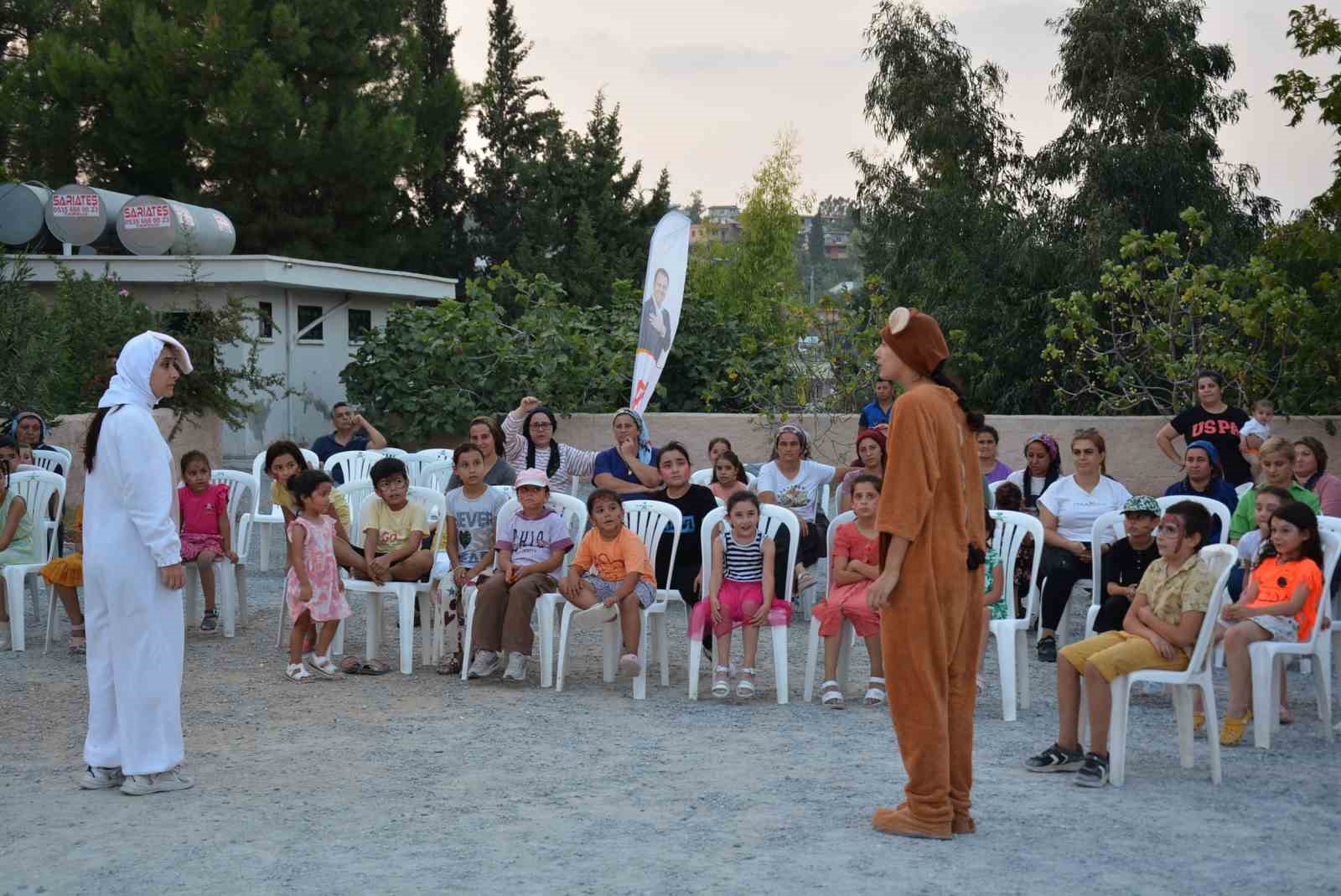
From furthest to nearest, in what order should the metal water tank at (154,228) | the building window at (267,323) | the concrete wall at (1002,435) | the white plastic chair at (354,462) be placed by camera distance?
the building window at (267,323) < the metal water tank at (154,228) < the concrete wall at (1002,435) < the white plastic chair at (354,462)

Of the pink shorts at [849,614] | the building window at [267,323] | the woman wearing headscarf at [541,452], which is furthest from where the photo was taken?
the building window at [267,323]

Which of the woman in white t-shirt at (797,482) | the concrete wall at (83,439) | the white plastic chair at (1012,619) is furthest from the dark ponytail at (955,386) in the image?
the concrete wall at (83,439)

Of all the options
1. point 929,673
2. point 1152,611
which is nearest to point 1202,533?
point 1152,611

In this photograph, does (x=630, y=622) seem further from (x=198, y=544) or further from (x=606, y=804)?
(x=198, y=544)

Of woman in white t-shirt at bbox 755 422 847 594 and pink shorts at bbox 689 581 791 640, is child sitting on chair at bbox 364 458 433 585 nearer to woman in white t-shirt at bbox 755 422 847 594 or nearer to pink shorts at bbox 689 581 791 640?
pink shorts at bbox 689 581 791 640

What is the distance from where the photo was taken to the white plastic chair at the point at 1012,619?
6.63 m

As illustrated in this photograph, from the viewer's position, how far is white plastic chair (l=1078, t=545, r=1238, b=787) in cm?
546

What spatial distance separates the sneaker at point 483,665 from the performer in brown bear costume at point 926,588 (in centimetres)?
310

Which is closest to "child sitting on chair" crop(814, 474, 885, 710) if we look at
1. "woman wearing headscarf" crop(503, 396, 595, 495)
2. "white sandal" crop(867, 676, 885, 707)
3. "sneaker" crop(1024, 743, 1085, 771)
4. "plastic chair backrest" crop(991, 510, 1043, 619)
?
"white sandal" crop(867, 676, 885, 707)

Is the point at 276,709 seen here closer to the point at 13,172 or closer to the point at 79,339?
the point at 79,339

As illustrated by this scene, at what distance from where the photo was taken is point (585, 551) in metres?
7.43

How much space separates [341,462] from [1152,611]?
7034mm

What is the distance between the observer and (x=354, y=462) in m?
11.3

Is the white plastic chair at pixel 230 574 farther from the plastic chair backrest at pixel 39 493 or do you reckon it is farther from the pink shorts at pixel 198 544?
the plastic chair backrest at pixel 39 493
